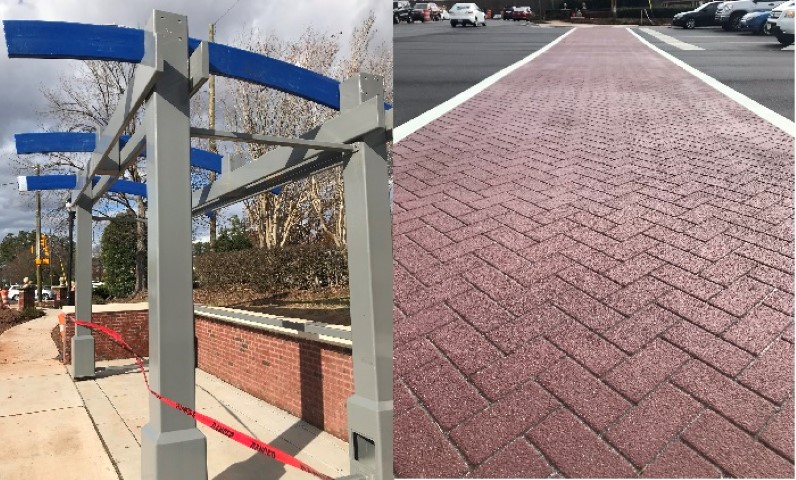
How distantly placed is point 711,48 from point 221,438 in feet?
14.7

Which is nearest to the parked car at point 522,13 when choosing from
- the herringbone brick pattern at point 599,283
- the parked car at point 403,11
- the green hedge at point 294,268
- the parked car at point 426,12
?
the herringbone brick pattern at point 599,283

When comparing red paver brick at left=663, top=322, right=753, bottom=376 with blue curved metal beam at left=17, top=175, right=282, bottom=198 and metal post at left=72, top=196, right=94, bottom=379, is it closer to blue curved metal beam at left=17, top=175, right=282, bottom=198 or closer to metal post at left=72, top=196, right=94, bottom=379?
blue curved metal beam at left=17, top=175, right=282, bottom=198

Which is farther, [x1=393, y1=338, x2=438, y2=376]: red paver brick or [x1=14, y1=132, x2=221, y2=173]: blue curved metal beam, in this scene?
[x1=14, y1=132, x2=221, y2=173]: blue curved metal beam

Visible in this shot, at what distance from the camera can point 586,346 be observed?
67.9 inches

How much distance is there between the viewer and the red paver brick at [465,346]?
5.72ft

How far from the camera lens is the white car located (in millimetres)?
2172

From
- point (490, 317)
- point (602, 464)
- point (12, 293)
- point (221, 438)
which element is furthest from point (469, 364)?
point (12, 293)

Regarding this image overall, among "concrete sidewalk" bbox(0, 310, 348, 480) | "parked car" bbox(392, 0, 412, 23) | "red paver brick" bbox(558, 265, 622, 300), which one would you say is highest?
"parked car" bbox(392, 0, 412, 23)

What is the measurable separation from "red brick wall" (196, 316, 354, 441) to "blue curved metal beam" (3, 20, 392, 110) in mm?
2061

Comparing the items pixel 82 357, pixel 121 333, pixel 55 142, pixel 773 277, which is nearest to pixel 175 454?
pixel 773 277

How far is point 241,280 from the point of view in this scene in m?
13.1

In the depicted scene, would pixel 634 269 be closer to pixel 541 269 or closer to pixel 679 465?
pixel 541 269

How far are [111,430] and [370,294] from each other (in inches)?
134

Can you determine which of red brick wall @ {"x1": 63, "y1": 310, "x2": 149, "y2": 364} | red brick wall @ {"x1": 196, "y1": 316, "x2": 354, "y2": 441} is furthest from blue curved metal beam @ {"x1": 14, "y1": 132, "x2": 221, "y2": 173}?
red brick wall @ {"x1": 63, "y1": 310, "x2": 149, "y2": 364}
